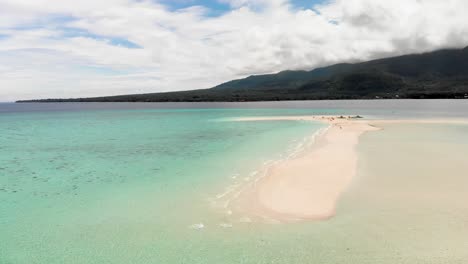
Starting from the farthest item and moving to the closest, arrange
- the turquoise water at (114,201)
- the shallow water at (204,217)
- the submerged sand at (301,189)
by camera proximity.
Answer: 1. the submerged sand at (301,189)
2. the turquoise water at (114,201)
3. the shallow water at (204,217)

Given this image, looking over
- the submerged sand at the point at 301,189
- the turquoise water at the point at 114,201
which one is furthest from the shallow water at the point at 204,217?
the submerged sand at the point at 301,189

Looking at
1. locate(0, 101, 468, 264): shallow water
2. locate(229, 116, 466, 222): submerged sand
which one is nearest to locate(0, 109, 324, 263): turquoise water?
locate(0, 101, 468, 264): shallow water

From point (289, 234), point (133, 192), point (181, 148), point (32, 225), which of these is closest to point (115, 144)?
point (181, 148)

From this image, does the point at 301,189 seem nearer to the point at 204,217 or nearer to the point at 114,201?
the point at 204,217

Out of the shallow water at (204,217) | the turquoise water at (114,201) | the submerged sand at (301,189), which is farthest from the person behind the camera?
the submerged sand at (301,189)

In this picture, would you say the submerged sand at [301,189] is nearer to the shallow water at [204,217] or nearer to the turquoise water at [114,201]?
the shallow water at [204,217]

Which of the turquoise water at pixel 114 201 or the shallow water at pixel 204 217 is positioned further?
the turquoise water at pixel 114 201

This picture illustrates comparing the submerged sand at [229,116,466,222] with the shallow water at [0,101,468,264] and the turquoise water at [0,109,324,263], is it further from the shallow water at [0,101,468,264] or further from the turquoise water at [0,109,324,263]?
the turquoise water at [0,109,324,263]

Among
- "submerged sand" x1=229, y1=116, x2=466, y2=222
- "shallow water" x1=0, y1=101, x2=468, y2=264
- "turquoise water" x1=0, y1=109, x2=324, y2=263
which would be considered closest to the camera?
"shallow water" x1=0, y1=101, x2=468, y2=264

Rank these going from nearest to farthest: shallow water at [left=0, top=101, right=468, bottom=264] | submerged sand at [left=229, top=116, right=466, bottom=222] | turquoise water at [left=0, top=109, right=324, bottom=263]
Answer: shallow water at [left=0, top=101, right=468, bottom=264], turquoise water at [left=0, top=109, right=324, bottom=263], submerged sand at [left=229, top=116, right=466, bottom=222]

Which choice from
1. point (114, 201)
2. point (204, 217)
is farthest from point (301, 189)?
point (114, 201)

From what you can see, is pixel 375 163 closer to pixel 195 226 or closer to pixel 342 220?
pixel 342 220
